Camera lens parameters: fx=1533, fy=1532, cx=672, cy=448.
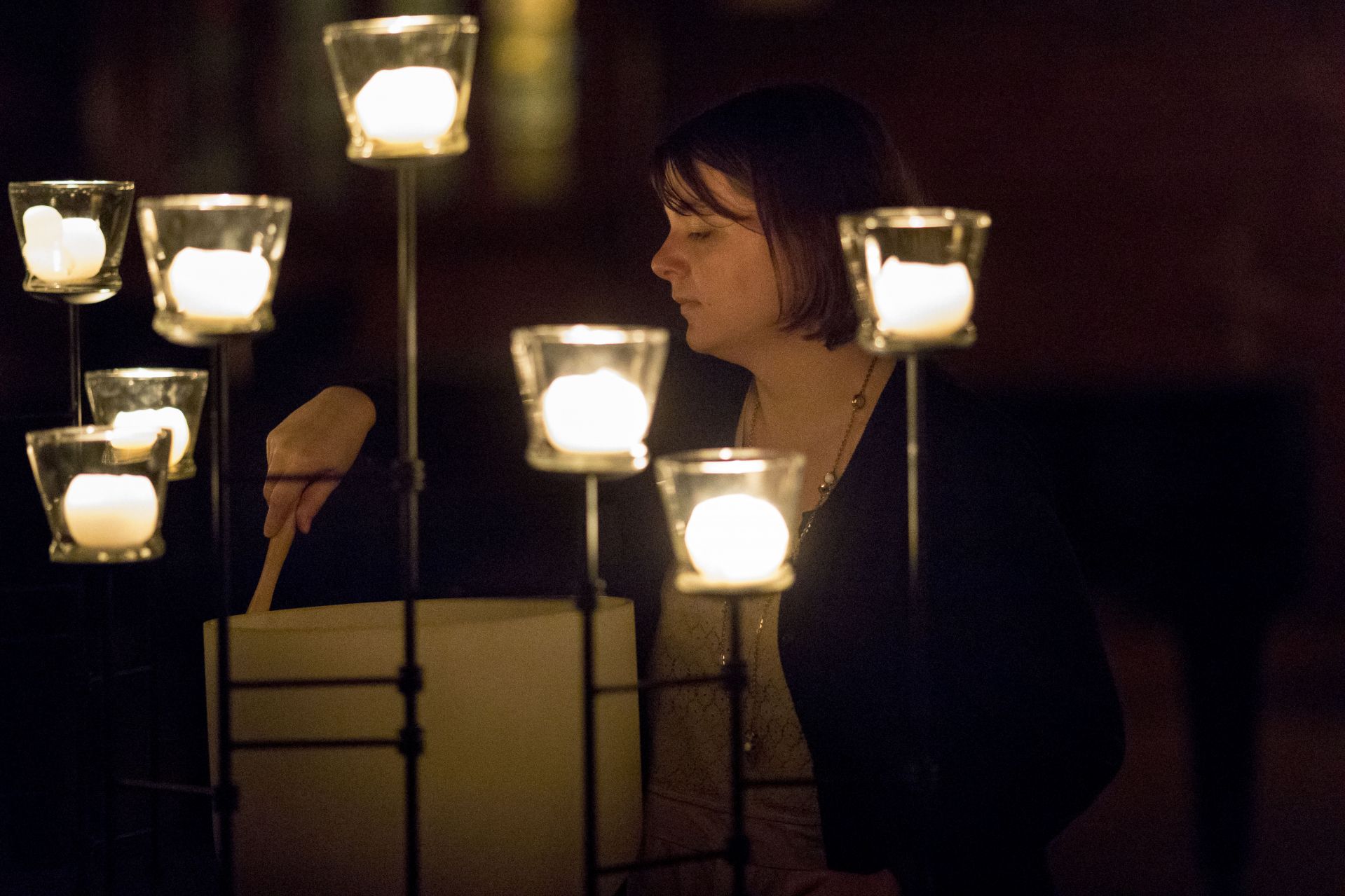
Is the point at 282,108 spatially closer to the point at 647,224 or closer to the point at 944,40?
the point at 647,224

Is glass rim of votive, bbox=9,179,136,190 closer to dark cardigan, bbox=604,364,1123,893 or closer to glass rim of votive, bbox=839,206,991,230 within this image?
glass rim of votive, bbox=839,206,991,230

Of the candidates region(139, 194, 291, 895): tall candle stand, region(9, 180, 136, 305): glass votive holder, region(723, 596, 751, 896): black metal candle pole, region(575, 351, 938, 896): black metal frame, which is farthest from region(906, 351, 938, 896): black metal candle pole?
region(9, 180, 136, 305): glass votive holder

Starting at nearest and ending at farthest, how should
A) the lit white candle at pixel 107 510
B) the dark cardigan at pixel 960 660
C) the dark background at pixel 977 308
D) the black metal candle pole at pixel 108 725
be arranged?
the lit white candle at pixel 107 510, the black metal candle pole at pixel 108 725, the dark cardigan at pixel 960 660, the dark background at pixel 977 308

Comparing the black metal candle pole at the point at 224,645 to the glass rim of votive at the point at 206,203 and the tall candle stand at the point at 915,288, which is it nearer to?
the glass rim of votive at the point at 206,203

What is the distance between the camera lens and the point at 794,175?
5.35ft

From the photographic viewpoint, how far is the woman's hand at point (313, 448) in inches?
54.5

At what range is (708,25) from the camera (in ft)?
16.8

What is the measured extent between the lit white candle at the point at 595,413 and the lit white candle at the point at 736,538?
7cm

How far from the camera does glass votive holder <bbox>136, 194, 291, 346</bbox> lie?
1.08 meters

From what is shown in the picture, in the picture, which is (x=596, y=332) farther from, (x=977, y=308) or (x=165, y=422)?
(x=977, y=308)

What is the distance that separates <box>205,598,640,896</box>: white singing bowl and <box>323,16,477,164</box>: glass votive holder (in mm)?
350

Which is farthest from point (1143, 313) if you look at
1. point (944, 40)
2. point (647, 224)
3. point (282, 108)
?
point (282, 108)

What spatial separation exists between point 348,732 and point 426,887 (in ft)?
0.43

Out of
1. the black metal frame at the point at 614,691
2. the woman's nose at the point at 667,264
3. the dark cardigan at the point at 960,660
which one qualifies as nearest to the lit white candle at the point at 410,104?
the black metal frame at the point at 614,691
